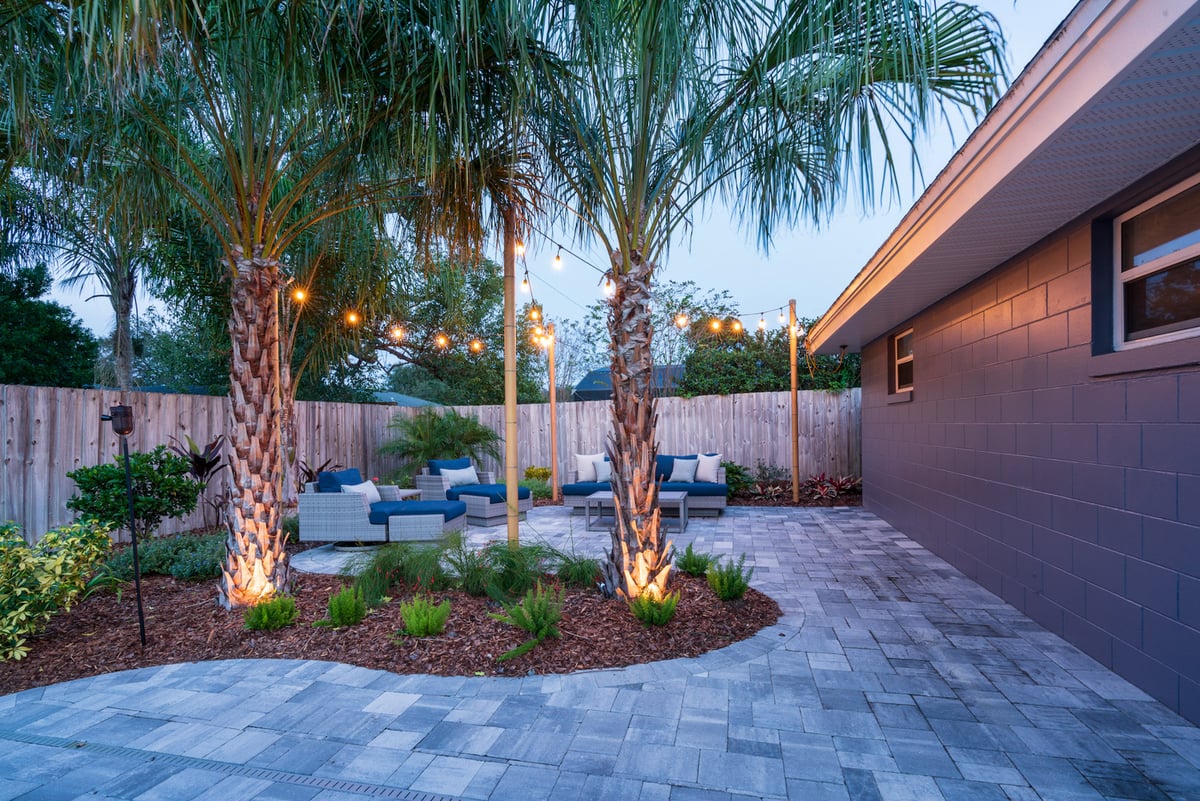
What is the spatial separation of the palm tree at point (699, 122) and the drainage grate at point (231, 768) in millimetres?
2092

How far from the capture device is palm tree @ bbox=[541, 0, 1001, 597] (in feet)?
10.0

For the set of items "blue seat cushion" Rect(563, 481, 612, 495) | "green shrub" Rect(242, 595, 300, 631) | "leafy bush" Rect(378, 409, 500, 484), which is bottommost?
"green shrub" Rect(242, 595, 300, 631)

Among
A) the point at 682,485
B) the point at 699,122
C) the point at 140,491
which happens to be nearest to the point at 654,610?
the point at 699,122

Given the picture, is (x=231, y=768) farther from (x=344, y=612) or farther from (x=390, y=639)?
(x=344, y=612)

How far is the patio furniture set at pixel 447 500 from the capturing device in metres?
6.77

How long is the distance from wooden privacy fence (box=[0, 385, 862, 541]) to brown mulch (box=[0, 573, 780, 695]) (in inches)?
89.3

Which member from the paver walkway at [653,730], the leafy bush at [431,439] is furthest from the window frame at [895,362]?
the leafy bush at [431,439]

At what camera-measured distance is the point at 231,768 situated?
7.91 ft

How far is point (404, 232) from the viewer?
495 cm

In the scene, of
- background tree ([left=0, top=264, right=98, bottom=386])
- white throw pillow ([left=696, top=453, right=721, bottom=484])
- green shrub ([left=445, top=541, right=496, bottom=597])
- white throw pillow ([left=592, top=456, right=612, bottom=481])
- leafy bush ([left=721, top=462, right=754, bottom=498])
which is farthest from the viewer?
background tree ([left=0, top=264, right=98, bottom=386])

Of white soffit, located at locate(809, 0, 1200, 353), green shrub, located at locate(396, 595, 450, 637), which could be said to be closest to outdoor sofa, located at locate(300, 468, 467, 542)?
green shrub, located at locate(396, 595, 450, 637)

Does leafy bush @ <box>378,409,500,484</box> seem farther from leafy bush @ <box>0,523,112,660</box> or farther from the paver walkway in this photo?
the paver walkway

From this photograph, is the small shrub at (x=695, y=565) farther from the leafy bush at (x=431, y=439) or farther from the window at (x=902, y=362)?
the leafy bush at (x=431, y=439)

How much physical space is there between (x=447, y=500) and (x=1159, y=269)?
7.86 m
